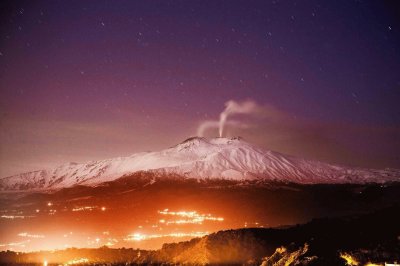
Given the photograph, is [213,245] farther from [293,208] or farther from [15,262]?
[293,208]

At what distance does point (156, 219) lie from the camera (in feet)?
281

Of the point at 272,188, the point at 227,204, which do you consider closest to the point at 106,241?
the point at 227,204

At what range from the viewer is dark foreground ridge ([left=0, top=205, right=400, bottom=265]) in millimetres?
23625

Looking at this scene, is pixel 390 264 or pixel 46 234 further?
pixel 46 234

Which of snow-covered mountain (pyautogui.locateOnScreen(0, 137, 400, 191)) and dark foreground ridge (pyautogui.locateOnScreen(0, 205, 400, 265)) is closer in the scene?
dark foreground ridge (pyautogui.locateOnScreen(0, 205, 400, 265))

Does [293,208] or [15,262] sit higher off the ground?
[293,208]

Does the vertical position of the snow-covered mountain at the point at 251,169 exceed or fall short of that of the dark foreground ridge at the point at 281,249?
it exceeds it

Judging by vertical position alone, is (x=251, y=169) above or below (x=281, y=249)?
above

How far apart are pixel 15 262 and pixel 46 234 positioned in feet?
131

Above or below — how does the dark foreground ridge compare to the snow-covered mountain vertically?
below

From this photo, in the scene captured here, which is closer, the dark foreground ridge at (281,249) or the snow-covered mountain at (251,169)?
the dark foreground ridge at (281,249)

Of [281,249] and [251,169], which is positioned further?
[251,169]

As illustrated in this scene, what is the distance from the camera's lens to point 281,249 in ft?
93.2

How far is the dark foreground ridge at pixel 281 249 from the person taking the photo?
77.5ft
